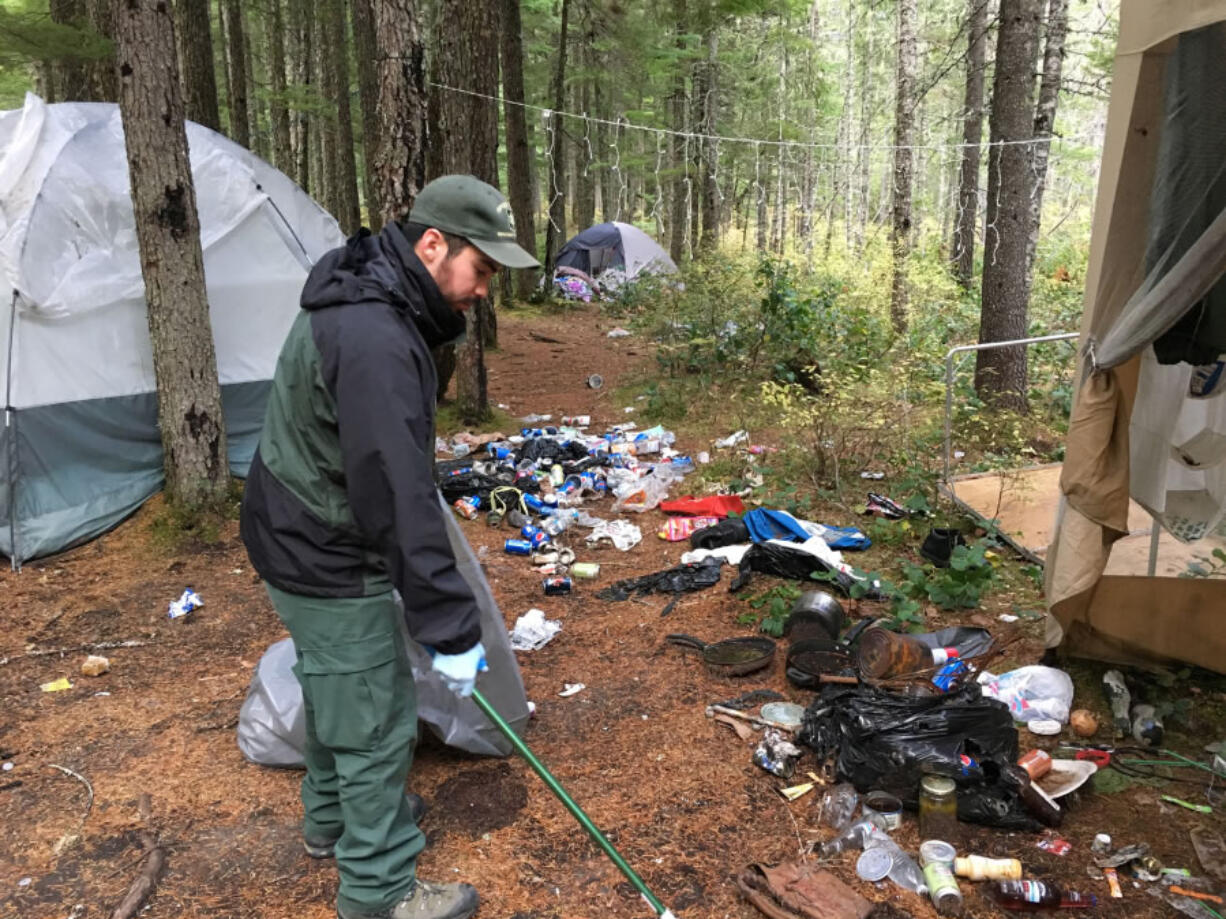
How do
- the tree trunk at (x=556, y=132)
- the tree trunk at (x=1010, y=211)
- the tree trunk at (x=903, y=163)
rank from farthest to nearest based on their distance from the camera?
the tree trunk at (x=556, y=132) → the tree trunk at (x=903, y=163) → the tree trunk at (x=1010, y=211)

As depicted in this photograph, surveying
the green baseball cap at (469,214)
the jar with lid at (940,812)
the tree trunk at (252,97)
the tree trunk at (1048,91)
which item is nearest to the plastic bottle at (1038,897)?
the jar with lid at (940,812)

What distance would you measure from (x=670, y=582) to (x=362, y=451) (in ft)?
10.5

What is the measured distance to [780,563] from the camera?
483 centimetres

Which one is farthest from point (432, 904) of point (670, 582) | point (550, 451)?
point (550, 451)

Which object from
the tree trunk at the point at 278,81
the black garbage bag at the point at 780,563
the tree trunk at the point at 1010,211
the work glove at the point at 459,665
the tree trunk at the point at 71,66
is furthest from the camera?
the tree trunk at the point at 278,81

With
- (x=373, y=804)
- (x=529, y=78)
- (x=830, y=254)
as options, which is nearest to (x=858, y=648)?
(x=373, y=804)

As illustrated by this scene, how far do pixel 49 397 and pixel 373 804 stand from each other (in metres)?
4.39

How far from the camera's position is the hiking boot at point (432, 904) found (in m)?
2.39

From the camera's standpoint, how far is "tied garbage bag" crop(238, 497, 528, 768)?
312cm

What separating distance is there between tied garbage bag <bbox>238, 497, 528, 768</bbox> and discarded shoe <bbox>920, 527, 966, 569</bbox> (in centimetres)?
277

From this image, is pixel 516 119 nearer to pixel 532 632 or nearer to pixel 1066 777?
pixel 532 632

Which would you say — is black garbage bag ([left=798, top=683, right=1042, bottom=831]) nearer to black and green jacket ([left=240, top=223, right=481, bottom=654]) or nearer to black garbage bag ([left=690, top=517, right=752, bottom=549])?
black and green jacket ([left=240, top=223, right=481, bottom=654])

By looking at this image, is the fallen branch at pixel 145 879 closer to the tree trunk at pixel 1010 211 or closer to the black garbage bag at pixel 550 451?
the black garbage bag at pixel 550 451

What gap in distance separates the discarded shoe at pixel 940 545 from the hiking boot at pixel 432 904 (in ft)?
11.2
